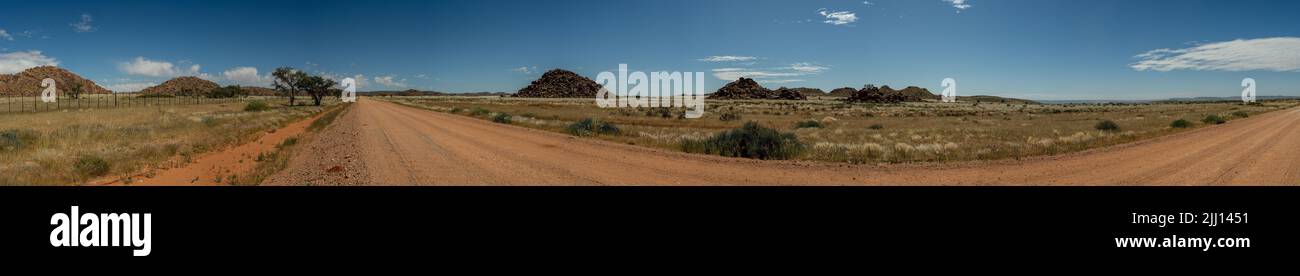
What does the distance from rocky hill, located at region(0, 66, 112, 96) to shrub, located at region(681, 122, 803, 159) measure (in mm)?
194679

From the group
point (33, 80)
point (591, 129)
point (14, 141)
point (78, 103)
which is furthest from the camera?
point (33, 80)

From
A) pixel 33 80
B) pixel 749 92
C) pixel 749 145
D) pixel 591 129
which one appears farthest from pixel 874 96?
pixel 33 80

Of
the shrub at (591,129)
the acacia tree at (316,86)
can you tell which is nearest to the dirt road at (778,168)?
the shrub at (591,129)

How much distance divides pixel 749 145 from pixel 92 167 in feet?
44.9

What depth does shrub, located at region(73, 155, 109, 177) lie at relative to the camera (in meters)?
10.1

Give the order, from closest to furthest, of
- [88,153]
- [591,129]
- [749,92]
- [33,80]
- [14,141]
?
[88,153]
[14,141]
[591,129]
[33,80]
[749,92]

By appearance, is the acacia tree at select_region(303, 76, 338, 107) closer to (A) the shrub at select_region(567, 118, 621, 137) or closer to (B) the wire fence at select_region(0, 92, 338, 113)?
(B) the wire fence at select_region(0, 92, 338, 113)

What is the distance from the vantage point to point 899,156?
1252 centimetres

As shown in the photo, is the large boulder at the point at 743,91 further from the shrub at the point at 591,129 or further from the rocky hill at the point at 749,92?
the shrub at the point at 591,129

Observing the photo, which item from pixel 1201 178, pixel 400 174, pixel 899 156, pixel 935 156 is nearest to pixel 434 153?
pixel 400 174

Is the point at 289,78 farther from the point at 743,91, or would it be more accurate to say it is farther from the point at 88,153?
the point at 743,91

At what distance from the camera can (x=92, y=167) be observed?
10281 millimetres

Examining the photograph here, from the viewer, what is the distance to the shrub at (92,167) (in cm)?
1008
